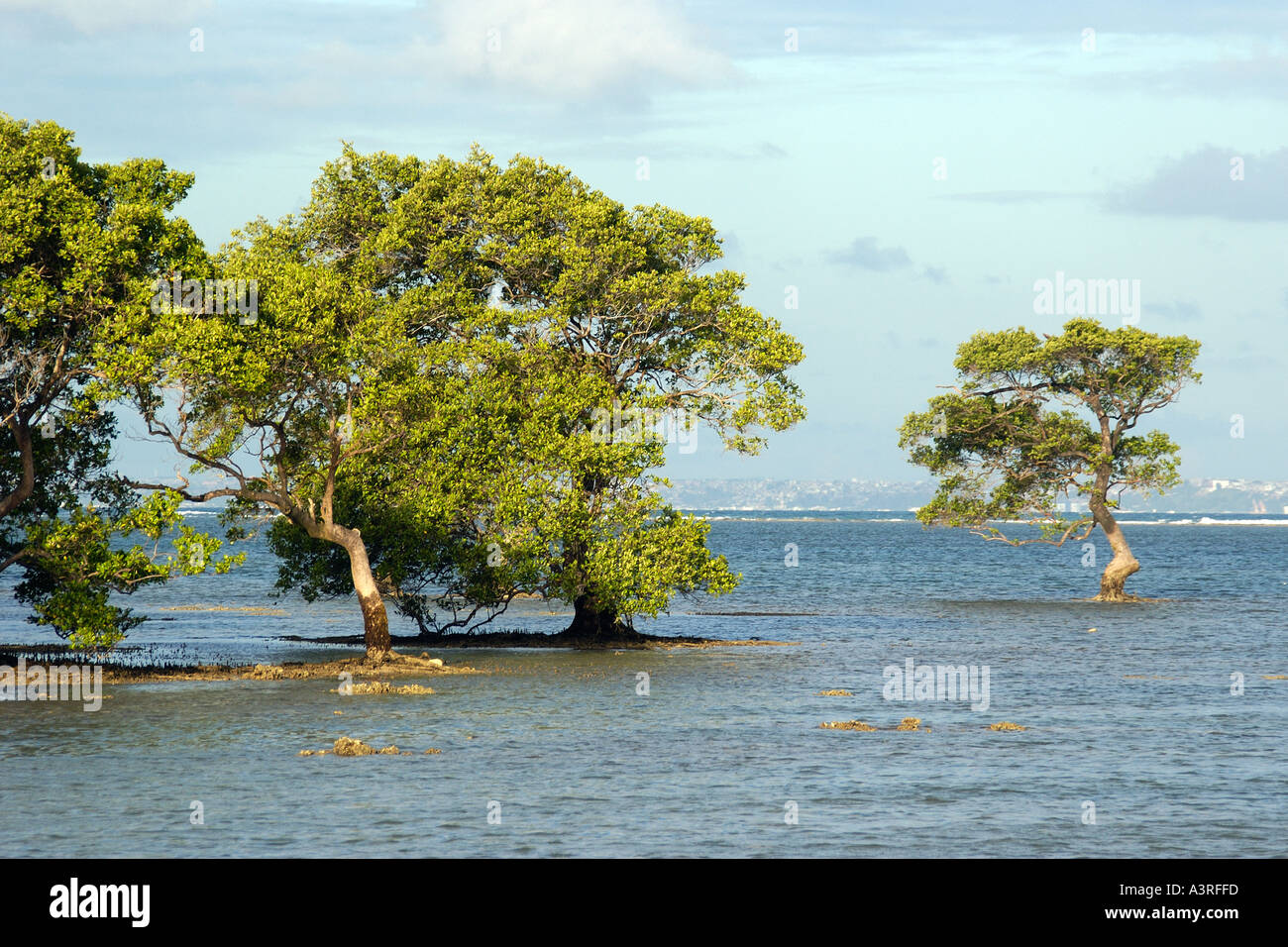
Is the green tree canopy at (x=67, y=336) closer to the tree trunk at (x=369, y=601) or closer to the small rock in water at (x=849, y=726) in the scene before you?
the tree trunk at (x=369, y=601)

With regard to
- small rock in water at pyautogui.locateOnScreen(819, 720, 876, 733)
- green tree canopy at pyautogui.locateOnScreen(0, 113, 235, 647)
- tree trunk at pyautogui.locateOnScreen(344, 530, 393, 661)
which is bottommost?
small rock in water at pyautogui.locateOnScreen(819, 720, 876, 733)

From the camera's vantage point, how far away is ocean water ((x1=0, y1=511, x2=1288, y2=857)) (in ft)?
73.7

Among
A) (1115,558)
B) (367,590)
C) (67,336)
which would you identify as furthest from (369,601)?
(1115,558)

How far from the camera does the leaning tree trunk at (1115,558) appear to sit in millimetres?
76562

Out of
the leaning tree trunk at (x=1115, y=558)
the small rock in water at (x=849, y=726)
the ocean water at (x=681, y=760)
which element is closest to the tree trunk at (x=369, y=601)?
the ocean water at (x=681, y=760)

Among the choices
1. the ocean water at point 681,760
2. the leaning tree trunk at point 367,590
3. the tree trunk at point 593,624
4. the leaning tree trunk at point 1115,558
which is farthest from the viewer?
the leaning tree trunk at point 1115,558

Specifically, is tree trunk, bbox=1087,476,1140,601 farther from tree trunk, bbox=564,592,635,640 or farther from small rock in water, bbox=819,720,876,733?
small rock in water, bbox=819,720,876,733

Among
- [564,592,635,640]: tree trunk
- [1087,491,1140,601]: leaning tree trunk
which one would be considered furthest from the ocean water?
[1087,491,1140,601]: leaning tree trunk

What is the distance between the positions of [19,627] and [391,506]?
23.4 m

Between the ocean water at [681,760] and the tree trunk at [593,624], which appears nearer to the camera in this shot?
the ocean water at [681,760]

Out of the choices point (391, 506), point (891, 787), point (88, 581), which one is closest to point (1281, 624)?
point (391, 506)

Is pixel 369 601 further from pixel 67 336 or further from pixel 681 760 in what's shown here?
pixel 681 760
